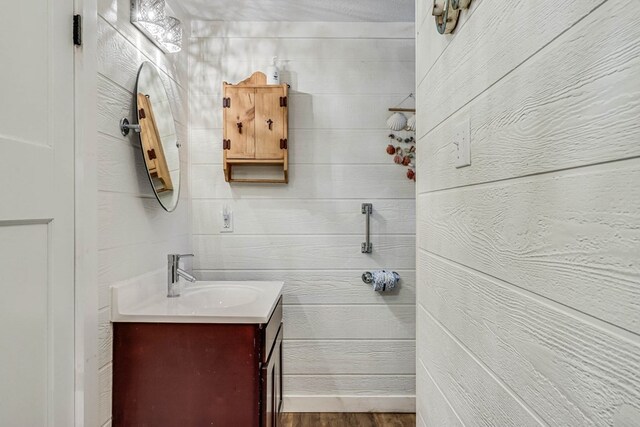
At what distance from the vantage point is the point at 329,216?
244cm

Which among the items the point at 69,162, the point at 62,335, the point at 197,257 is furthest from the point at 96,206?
the point at 197,257

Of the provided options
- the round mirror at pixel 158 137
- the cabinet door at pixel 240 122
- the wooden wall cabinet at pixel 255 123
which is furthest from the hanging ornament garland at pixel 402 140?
the round mirror at pixel 158 137

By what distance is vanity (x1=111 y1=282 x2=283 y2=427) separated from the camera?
4.80 ft

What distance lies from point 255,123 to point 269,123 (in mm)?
79

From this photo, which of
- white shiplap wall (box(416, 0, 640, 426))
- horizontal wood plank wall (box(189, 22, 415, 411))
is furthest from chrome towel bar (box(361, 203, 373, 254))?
white shiplap wall (box(416, 0, 640, 426))

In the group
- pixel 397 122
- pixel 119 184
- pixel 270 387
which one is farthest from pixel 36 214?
pixel 397 122

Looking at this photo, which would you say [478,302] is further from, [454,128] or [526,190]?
[454,128]

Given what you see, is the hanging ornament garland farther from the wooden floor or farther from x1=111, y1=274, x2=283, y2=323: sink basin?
the wooden floor

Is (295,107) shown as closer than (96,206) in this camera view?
No

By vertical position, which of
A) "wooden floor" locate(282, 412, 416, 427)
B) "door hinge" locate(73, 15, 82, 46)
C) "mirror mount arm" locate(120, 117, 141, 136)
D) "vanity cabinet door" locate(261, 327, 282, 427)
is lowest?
"wooden floor" locate(282, 412, 416, 427)

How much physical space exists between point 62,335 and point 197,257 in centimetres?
121

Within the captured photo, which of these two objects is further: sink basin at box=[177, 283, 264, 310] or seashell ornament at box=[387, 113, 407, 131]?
seashell ornament at box=[387, 113, 407, 131]

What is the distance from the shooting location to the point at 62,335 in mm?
1200

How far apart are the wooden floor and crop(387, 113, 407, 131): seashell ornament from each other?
1652mm
